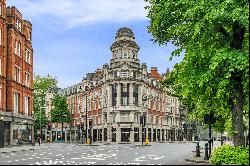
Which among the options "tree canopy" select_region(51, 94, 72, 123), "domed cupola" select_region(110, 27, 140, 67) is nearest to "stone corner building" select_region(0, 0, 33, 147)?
"domed cupola" select_region(110, 27, 140, 67)

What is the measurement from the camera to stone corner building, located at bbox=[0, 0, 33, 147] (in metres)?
54.6

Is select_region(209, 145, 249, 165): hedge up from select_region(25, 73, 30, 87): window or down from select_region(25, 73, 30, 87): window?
down

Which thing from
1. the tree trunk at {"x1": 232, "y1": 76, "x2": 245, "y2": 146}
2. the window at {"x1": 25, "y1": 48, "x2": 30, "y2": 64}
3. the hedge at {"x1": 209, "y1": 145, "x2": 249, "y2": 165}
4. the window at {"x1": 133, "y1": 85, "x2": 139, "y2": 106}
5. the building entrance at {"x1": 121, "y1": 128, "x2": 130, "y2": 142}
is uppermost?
the window at {"x1": 25, "y1": 48, "x2": 30, "y2": 64}

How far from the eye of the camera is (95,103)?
105 metres

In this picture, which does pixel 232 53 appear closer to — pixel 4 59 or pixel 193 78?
pixel 193 78

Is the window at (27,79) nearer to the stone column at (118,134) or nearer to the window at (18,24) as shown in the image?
the window at (18,24)

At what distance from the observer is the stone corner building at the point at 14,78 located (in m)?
54.6

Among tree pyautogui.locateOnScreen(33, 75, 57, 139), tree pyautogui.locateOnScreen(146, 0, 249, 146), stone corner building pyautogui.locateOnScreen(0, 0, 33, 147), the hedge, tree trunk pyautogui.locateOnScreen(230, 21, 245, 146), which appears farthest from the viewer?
tree pyautogui.locateOnScreen(33, 75, 57, 139)

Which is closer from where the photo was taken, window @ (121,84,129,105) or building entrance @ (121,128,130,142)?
building entrance @ (121,128,130,142)

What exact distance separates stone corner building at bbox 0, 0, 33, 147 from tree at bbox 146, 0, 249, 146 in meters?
34.3

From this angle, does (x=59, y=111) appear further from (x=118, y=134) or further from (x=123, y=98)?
(x=118, y=134)

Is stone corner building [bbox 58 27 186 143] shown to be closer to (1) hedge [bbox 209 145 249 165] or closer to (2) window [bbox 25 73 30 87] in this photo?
(2) window [bbox 25 73 30 87]

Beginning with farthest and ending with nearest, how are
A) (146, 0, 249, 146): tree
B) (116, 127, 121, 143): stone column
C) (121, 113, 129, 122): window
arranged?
1. (121, 113, 129, 122): window
2. (116, 127, 121, 143): stone column
3. (146, 0, 249, 146): tree

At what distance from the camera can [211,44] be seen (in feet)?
76.5
